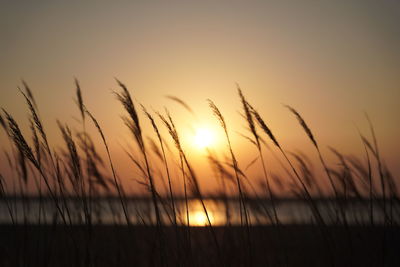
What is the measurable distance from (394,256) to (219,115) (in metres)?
3.42

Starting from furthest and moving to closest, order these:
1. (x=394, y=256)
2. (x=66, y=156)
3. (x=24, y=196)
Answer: (x=394, y=256)
(x=66, y=156)
(x=24, y=196)

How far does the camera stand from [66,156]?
2.94m

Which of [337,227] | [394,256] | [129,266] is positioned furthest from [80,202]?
[394,256]

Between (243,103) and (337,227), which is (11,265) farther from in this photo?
(337,227)

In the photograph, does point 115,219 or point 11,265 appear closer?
point 11,265

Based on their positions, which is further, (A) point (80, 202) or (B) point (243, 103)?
(A) point (80, 202)

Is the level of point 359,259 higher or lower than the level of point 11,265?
lower

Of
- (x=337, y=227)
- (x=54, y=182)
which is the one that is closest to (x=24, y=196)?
(x=54, y=182)

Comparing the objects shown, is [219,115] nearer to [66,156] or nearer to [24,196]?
[66,156]

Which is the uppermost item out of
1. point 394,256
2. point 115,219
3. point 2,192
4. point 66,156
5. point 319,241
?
point 66,156

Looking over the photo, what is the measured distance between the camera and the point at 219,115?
225 cm

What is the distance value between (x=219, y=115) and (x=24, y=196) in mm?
1551

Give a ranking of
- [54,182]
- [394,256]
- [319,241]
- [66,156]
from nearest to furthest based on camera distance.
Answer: [54,182]
[66,156]
[319,241]
[394,256]

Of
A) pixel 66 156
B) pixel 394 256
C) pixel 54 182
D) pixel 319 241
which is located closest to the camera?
pixel 54 182
